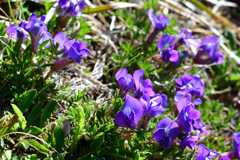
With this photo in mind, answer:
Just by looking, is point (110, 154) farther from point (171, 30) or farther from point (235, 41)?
point (235, 41)

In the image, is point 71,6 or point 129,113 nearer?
point 129,113

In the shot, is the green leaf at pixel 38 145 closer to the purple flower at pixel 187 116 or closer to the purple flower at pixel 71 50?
the purple flower at pixel 71 50

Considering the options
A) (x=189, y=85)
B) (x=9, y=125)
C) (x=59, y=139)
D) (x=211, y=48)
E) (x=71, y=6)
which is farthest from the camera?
(x=211, y=48)

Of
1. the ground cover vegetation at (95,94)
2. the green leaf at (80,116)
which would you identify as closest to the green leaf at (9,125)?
the ground cover vegetation at (95,94)

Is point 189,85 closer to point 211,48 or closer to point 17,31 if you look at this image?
point 211,48

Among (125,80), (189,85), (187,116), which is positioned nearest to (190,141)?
(187,116)

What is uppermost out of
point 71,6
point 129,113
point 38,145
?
point 71,6
